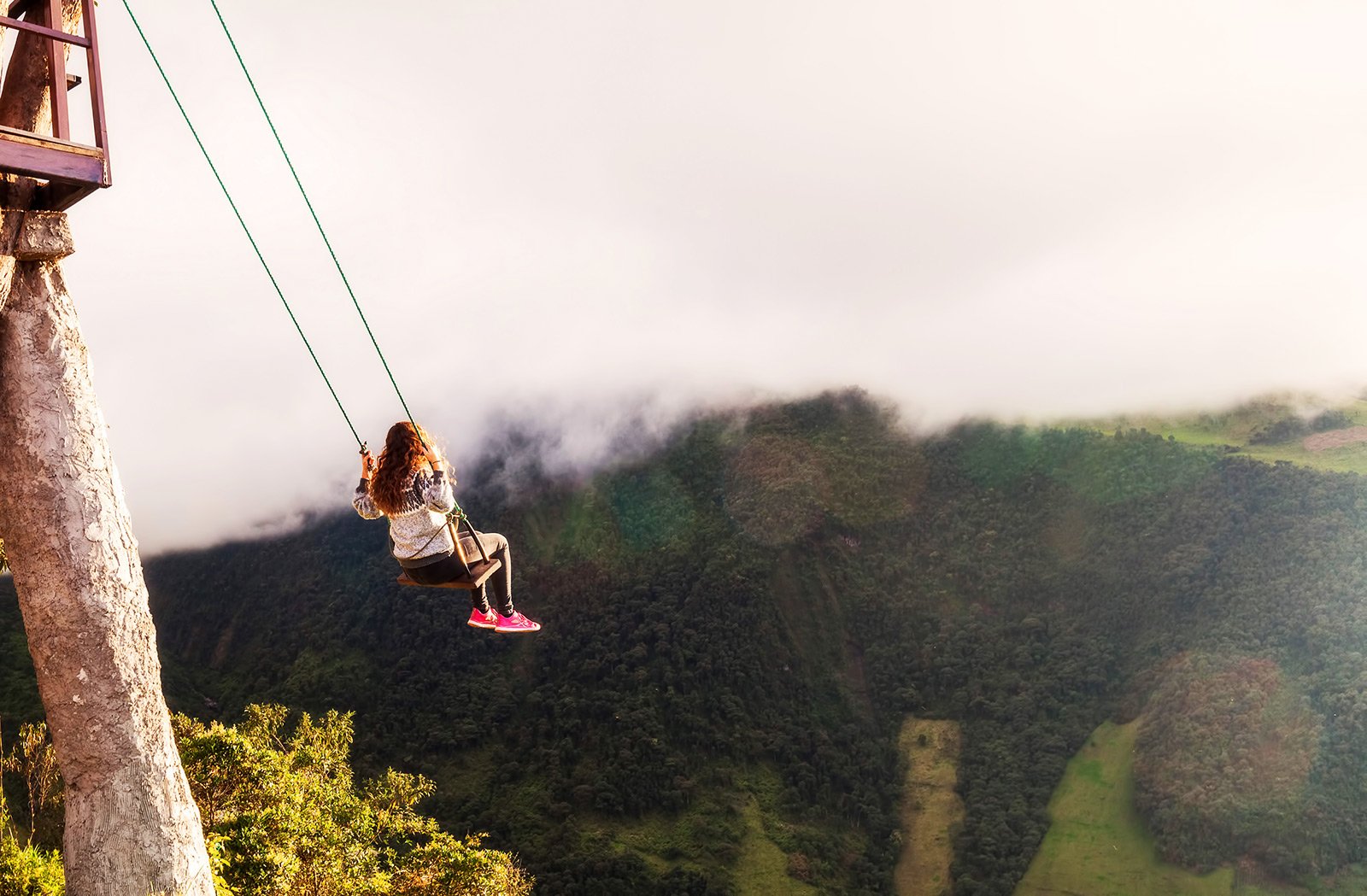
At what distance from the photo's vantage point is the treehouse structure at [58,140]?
9.45 metres

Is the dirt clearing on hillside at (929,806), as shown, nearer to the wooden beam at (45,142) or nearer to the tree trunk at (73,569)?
the tree trunk at (73,569)

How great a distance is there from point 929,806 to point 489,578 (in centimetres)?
12079

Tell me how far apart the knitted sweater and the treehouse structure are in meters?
4.40

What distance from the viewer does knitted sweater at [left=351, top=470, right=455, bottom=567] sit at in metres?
12.4

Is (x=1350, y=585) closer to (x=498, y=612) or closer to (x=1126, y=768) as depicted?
(x=1126, y=768)

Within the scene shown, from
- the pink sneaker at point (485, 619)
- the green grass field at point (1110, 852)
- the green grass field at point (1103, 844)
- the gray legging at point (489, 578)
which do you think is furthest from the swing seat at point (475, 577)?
the green grass field at point (1103, 844)

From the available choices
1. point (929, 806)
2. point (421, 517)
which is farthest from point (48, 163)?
point (929, 806)

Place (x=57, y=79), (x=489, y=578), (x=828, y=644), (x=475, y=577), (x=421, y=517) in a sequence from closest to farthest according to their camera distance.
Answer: (x=57, y=79) → (x=421, y=517) → (x=475, y=577) → (x=489, y=578) → (x=828, y=644)

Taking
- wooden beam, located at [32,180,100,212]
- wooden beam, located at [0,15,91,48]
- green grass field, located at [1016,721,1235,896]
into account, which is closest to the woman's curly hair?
wooden beam, located at [32,180,100,212]

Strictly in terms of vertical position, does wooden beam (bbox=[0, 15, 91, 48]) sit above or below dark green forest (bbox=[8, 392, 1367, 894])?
above

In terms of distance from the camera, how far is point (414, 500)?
12477mm

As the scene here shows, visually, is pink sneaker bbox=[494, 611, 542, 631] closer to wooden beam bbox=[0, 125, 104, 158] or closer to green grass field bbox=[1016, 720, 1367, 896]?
wooden beam bbox=[0, 125, 104, 158]

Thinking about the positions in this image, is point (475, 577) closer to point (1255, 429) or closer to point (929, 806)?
point (929, 806)

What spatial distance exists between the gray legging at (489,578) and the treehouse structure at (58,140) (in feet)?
17.7
